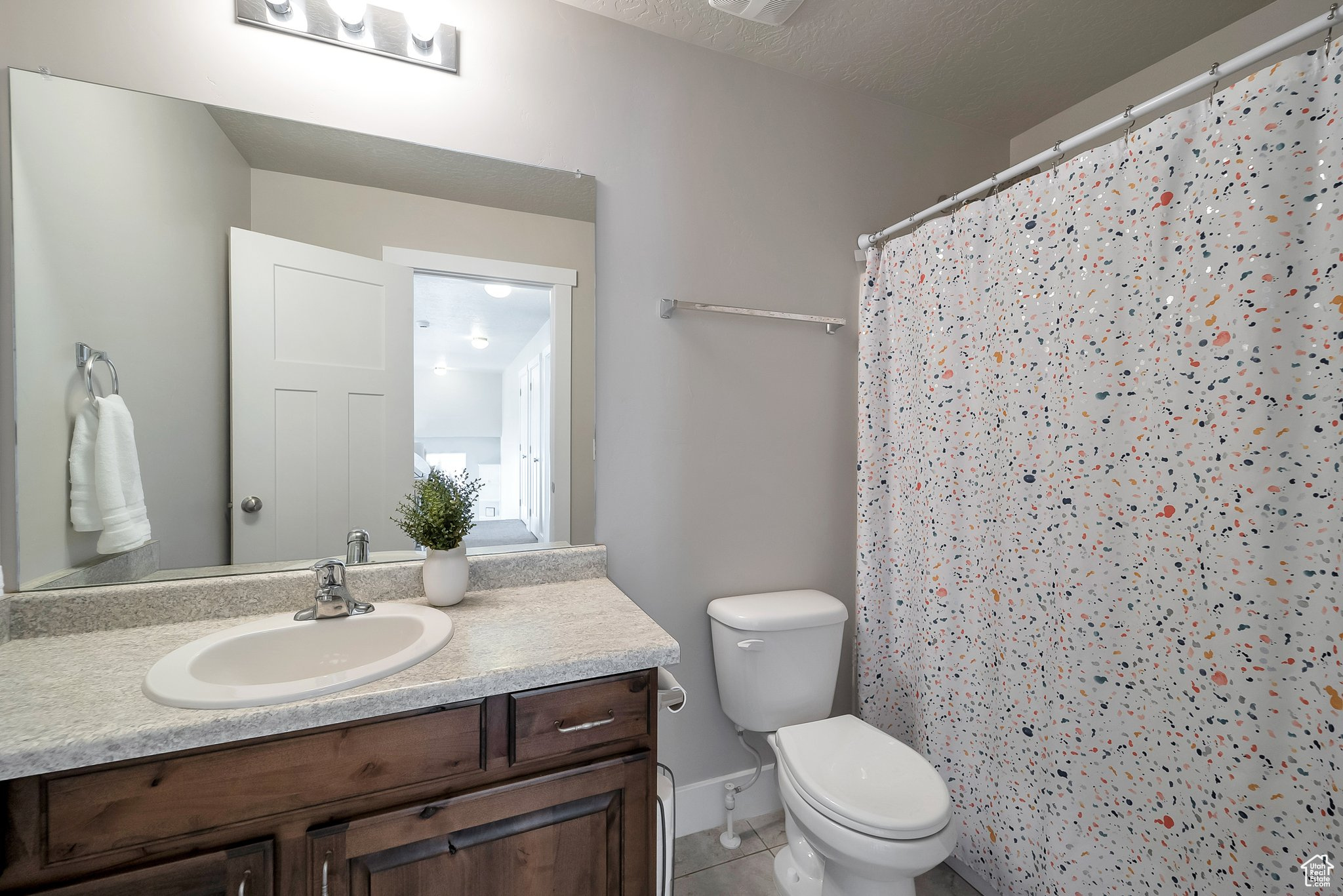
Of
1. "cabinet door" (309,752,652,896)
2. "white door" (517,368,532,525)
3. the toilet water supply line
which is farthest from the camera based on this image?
the toilet water supply line

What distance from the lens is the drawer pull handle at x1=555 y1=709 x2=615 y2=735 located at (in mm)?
986

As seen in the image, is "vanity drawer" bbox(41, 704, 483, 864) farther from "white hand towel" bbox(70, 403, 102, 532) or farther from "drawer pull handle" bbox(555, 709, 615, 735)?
"white hand towel" bbox(70, 403, 102, 532)

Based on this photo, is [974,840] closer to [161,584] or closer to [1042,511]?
[1042,511]

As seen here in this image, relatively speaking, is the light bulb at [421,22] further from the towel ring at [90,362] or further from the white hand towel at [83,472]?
the white hand towel at [83,472]

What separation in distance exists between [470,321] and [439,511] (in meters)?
0.50

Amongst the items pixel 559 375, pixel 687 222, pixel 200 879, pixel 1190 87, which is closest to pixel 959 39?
pixel 1190 87

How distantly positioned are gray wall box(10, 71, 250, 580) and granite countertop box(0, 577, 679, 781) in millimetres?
237

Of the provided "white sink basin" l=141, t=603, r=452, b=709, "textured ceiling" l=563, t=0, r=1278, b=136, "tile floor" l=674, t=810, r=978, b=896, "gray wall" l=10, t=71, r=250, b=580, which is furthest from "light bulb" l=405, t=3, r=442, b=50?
"tile floor" l=674, t=810, r=978, b=896

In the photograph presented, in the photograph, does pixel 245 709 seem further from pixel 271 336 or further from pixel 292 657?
pixel 271 336

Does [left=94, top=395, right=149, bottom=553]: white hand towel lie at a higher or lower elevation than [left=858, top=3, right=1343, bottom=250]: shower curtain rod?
lower

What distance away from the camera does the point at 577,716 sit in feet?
3.28

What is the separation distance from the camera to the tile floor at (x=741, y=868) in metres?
1.55

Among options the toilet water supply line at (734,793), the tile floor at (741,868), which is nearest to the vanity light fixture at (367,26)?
the toilet water supply line at (734,793)

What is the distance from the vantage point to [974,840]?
5.11 ft
